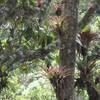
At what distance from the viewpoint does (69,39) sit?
3672mm

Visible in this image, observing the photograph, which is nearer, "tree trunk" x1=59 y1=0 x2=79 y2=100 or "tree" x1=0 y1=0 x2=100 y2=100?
"tree" x1=0 y1=0 x2=100 y2=100

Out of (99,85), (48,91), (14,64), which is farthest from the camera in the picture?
(48,91)

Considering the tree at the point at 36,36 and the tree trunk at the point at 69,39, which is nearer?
the tree at the point at 36,36

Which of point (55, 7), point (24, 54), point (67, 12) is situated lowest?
point (24, 54)

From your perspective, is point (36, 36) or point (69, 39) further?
point (69, 39)

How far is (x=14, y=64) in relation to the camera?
271cm

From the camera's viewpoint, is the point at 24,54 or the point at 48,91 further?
the point at 48,91

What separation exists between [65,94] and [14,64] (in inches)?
A: 43.1

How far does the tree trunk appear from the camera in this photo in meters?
3.66

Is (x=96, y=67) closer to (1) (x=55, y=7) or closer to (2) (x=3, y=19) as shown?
(1) (x=55, y=7)

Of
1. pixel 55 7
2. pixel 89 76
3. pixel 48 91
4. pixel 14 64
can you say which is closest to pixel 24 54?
pixel 14 64

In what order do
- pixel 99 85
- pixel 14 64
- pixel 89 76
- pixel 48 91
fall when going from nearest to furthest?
1. pixel 14 64
2. pixel 89 76
3. pixel 99 85
4. pixel 48 91

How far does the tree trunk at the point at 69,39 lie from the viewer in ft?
12.0

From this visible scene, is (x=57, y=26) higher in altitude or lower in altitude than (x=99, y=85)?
higher
